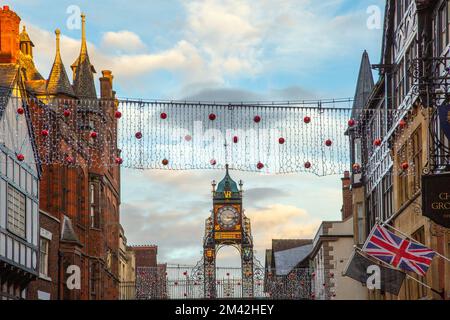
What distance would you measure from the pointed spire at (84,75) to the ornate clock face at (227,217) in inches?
1363

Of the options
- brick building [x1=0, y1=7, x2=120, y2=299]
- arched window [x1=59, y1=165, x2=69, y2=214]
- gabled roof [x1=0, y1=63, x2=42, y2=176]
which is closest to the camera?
gabled roof [x1=0, y1=63, x2=42, y2=176]

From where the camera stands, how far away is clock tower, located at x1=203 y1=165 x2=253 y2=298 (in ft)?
317

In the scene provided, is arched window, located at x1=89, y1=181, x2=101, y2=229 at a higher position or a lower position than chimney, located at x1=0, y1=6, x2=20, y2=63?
lower

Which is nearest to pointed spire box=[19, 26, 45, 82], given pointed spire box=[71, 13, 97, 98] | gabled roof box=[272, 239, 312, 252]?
pointed spire box=[71, 13, 97, 98]

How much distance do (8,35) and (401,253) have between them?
81.7 feet

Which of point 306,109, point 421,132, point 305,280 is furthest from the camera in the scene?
point 305,280

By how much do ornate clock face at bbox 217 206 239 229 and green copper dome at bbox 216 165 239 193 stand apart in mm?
1841

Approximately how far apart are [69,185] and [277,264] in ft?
191

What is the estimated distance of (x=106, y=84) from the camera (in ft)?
245

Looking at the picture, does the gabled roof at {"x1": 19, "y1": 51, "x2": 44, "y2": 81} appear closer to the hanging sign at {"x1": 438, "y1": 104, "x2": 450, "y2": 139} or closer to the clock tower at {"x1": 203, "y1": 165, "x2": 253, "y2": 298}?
the clock tower at {"x1": 203, "y1": 165, "x2": 253, "y2": 298}

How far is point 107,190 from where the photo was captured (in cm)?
7125

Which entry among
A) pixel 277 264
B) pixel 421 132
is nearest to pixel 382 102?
pixel 421 132

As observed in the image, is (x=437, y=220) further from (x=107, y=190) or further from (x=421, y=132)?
(x=107, y=190)

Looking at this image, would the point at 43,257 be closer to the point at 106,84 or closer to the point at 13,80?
the point at 13,80
